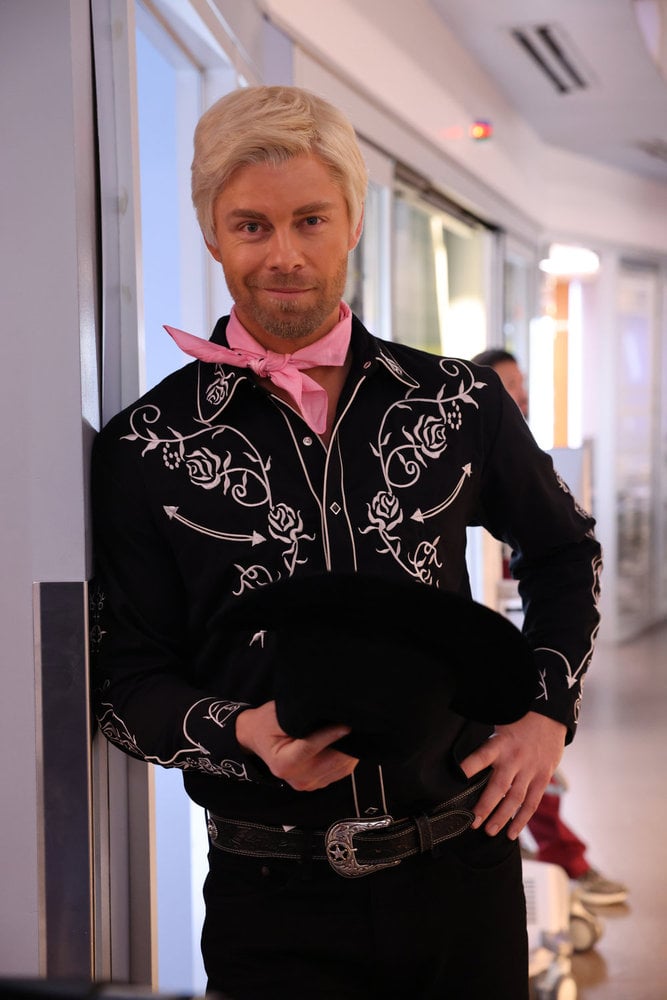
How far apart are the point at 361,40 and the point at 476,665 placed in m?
3.30

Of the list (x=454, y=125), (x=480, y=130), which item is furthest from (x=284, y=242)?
(x=480, y=130)

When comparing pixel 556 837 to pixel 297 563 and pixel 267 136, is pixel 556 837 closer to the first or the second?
pixel 297 563

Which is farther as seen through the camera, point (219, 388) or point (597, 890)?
point (597, 890)

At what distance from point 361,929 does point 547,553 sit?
0.55 m

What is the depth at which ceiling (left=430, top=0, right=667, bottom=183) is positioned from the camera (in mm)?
5258

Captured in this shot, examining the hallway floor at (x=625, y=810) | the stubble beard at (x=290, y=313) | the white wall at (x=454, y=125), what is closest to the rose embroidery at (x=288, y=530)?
the stubble beard at (x=290, y=313)

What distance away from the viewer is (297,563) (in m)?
1.41

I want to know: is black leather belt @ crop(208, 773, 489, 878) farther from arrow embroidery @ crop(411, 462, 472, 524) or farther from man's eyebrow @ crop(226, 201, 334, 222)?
man's eyebrow @ crop(226, 201, 334, 222)

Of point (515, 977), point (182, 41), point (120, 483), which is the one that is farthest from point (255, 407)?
point (182, 41)

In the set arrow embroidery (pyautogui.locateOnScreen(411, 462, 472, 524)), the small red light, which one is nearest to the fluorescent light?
the small red light

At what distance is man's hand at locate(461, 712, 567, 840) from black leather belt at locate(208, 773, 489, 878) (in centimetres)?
4

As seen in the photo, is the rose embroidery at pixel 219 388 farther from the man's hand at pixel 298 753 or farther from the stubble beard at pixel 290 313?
the man's hand at pixel 298 753

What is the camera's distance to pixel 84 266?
4.96ft

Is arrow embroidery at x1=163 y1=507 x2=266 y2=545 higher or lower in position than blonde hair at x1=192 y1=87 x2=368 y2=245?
lower
